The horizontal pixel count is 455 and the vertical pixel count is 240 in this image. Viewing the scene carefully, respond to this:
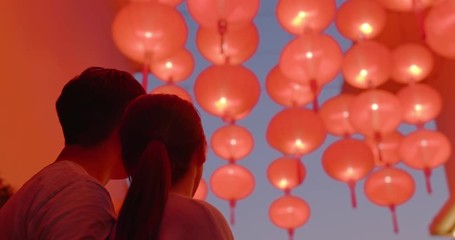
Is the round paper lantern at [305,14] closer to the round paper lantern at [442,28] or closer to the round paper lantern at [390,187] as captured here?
the round paper lantern at [442,28]

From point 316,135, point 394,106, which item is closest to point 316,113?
point 316,135

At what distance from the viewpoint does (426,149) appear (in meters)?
2.60

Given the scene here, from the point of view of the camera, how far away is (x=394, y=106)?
2.45 m

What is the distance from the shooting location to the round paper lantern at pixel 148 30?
7.09 ft

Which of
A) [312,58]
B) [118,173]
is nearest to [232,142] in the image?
[312,58]

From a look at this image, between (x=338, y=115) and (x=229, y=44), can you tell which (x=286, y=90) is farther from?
(x=229, y=44)

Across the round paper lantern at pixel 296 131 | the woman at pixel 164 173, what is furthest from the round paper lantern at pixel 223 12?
the woman at pixel 164 173

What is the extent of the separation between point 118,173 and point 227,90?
1232 mm

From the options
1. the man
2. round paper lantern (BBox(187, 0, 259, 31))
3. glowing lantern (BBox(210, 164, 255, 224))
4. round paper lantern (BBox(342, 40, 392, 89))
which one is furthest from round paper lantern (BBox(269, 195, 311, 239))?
the man

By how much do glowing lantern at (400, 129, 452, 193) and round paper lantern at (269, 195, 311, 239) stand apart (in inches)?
19.9

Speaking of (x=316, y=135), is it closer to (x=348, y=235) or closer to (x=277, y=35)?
(x=348, y=235)

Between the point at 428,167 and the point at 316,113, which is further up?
the point at 316,113

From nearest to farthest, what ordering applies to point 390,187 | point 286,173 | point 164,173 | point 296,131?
point 164,173 < point 296,131 < point 390,187 < point 286,173

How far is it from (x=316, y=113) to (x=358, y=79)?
0.20 m
